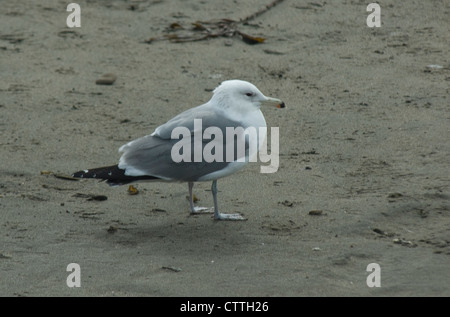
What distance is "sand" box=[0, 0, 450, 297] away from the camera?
4.71 meters

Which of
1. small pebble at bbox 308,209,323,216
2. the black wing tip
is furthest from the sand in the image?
the black wing tip

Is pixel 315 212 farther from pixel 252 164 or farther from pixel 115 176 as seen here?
pixel 115 176

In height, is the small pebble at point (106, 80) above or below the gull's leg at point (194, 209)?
above

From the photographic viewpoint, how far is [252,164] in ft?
21.2

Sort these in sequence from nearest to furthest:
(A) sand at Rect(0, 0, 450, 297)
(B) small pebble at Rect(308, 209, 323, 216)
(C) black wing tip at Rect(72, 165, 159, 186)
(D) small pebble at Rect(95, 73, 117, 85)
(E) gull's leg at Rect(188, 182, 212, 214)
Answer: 1. (A) sand at Rect(0, 0, 450, 297)
2. (C) black wing tip at Rect(72, 165, 159, 186)
3. (B) small pebble at Rect(308, 209, 323, 216)
4. (E) gull's leg at Rect(188, 182, 212, 214)
5. (D) small pebble at Rect(95, 73, 117, 85)

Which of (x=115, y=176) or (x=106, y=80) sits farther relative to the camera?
(x=106, y=80)

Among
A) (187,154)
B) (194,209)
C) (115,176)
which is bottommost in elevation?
(194,209)

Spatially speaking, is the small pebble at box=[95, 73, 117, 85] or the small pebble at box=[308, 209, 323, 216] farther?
the small pebble at box=[95, 73, 117, 85]

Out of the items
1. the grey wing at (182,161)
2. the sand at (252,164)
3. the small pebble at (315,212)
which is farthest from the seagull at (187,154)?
the small pebble at (315,212)

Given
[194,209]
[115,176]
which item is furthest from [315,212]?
A: [115,176]

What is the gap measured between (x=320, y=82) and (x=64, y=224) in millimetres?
3237

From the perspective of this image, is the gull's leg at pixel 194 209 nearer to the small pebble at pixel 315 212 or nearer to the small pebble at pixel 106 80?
the small pebble at pixel 315 212

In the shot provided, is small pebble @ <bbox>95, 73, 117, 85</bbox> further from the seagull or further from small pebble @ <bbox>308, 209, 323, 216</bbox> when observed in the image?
small pebble @ <bbox>308, 209, 323, 216</bbox>

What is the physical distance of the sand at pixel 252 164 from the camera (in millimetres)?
4707
